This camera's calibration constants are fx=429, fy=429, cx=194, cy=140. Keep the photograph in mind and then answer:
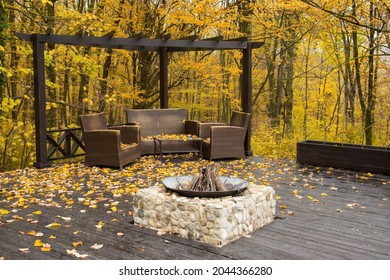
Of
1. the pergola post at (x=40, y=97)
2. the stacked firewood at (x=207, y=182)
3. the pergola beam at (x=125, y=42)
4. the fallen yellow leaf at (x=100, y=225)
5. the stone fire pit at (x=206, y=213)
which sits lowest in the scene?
the fallen yellow leaf at (x=100, y=225)

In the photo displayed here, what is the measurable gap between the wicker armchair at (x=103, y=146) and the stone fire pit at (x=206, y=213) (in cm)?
277

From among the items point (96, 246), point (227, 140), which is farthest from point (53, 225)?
point (227, 140)

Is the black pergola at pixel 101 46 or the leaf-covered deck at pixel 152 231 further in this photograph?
the black pergola at pixel 101 46

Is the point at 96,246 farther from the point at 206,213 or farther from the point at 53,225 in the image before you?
the point at 206,213

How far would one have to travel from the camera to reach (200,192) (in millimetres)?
3848

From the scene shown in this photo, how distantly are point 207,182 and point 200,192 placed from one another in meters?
0.19

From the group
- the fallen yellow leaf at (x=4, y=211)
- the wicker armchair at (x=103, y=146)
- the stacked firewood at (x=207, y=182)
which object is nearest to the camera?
the stacked firewood at (x=207, y=182)

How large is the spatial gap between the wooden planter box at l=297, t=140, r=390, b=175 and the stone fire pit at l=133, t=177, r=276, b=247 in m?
3.01

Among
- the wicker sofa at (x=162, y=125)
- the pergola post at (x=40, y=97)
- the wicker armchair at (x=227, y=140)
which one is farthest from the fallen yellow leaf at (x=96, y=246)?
the wicker sofa at (x=162, y=125)

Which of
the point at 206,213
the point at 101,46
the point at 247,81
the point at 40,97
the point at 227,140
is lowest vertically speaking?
the point at 206,213

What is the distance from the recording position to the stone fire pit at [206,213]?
11.8ft

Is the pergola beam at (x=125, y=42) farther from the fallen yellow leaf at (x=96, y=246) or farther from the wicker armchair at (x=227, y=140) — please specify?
the fallen yellow leaf at (x=96, y=246)

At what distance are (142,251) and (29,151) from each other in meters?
8.96

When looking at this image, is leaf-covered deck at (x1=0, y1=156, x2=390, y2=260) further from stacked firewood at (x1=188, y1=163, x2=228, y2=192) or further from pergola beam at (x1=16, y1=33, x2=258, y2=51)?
pergola beam at (x1=16, y1=33, x2=258, y2=51)
